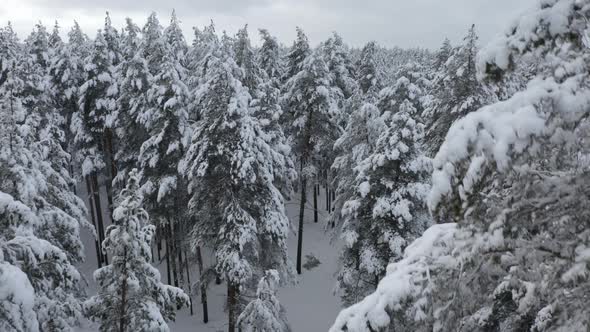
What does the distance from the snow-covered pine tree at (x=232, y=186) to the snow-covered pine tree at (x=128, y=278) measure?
3.93 meters

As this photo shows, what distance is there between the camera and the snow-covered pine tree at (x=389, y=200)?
48.3ft

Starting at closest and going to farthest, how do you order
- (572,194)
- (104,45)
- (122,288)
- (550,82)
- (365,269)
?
(550,82) → (572,194) → (122,288) → (365,269) → (104,45)

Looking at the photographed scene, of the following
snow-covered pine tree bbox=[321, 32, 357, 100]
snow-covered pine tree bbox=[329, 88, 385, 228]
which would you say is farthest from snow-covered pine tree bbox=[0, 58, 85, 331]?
snow-covered pine tree bbox=[321, 32, 357, 100]

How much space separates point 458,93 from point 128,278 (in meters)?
13.7

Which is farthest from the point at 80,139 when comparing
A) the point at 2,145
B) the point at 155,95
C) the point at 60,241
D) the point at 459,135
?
the point at 459,135

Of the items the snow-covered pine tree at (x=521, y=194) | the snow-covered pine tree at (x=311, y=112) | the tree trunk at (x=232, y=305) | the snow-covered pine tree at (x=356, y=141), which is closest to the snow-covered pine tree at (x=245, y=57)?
the snow-covered pine tree at (x=311, y=112)

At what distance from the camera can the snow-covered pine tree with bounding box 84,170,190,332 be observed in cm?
1075

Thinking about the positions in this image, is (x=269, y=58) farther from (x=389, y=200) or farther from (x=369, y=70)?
(x=389, y=200)

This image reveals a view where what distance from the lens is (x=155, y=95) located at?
62.3ft

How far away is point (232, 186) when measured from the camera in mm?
15836

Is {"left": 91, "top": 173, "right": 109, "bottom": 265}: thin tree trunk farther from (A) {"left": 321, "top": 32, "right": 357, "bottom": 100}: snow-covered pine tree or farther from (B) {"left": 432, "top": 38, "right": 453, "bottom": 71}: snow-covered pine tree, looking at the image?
(B) {"left": 432, "top": 38, "right": 453, "bottom": 71}: snow-covered pine tree

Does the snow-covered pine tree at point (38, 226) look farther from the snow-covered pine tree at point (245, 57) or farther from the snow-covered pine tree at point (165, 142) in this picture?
the snow-covered pine tree at point (245, 57)

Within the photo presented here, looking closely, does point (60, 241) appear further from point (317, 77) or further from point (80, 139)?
point (317, 77)

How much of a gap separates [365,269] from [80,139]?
63.0 feet
